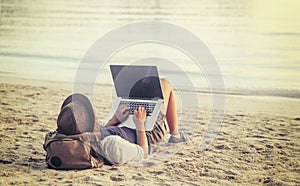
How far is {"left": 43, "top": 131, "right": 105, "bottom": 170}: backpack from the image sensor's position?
10.8 ft

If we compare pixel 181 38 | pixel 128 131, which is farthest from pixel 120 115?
pixel 181 38

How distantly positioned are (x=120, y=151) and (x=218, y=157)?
24.2 inches

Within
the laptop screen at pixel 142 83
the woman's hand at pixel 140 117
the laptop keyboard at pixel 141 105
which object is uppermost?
the laptop screen at pixel 142 83

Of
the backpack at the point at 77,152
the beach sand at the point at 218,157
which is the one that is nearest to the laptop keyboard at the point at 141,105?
the beach sand at the point at 218,157

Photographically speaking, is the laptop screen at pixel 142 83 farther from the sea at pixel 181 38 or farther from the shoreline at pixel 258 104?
the shoreline at pixel 258 104

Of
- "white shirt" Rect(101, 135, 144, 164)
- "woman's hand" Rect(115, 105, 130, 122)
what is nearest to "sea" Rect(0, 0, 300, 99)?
"woman's hand" Rect(115, 105, 130, 122)

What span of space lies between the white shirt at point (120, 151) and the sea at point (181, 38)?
15.2 inches

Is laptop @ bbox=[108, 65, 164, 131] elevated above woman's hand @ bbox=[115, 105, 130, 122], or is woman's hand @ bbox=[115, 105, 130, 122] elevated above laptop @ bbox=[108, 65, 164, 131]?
laptop @ bbox=[108, 65, 164, 131]

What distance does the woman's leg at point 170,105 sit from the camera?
10.8ft

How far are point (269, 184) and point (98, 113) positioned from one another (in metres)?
1.16

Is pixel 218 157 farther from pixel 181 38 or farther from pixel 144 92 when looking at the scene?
pixel 181 38

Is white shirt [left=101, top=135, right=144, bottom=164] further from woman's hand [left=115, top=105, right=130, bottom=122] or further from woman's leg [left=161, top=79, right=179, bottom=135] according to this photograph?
woman's leg [left=161, top=79, right=179, bottom=135]

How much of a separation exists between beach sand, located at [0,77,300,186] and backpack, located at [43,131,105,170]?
46mm

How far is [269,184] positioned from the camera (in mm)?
3084
